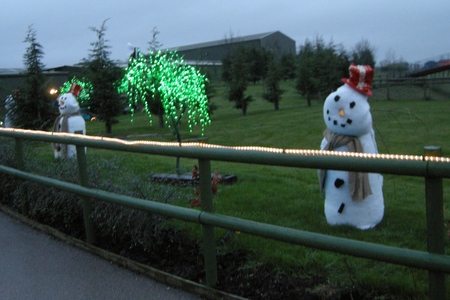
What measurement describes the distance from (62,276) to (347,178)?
2779mm

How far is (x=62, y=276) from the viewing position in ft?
15.4

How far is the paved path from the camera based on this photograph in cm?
425

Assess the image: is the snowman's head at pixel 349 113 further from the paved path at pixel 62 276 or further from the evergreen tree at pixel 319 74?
the evergreen tree at pixel 319 74

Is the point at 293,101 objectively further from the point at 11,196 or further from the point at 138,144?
the point at 138,144

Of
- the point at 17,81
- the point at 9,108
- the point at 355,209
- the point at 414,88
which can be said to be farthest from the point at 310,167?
the point at 17,81

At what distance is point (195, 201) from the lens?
4.89m

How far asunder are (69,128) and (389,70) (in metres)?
28.6

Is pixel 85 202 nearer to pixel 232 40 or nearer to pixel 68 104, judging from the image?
pixel 68 104

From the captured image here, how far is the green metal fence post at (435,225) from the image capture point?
2771mm

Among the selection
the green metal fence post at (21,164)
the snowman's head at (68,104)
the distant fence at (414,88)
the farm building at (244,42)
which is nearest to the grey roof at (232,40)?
the farm building at (244,42)

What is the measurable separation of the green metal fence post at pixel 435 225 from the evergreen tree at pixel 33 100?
17.0m

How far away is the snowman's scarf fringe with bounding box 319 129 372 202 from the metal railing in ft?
4.17

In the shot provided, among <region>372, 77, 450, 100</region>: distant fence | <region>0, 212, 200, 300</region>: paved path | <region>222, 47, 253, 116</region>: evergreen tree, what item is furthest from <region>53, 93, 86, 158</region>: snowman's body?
<region>372, 77, 450, 100</region>: distant fence

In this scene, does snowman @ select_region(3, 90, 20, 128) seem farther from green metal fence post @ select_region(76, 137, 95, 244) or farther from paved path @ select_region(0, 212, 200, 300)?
green metal fence post @ select_region(76, 137, 95, 244)
